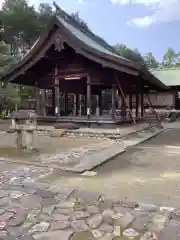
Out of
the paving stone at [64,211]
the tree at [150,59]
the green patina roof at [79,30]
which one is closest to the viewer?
the paving stone at [64,211]

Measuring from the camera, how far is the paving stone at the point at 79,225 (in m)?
2.88

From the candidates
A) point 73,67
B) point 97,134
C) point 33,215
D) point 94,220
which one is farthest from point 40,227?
point 73,67

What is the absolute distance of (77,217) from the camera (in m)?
3.12

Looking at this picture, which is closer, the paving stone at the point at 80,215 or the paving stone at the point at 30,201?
the paving stone at the point at 80,215

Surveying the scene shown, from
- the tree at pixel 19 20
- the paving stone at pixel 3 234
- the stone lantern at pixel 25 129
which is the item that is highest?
the tree at pixel 19 20

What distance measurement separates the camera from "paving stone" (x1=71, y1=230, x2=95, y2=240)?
2713 millimetres

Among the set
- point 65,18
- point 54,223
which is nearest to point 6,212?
point 54,223

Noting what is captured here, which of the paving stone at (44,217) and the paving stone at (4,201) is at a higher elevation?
the paving stone at (4,201)

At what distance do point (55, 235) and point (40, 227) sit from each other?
9.1 inches

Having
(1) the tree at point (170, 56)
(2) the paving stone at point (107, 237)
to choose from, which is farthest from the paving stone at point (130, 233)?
(1) the tree at point (170, 56)

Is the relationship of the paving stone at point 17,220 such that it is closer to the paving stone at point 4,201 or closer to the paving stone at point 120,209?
the paving stone at point 4,201

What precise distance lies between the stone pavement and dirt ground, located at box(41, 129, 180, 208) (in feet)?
1.05

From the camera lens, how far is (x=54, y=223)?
2.98m

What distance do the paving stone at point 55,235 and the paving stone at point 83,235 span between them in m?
0.05
